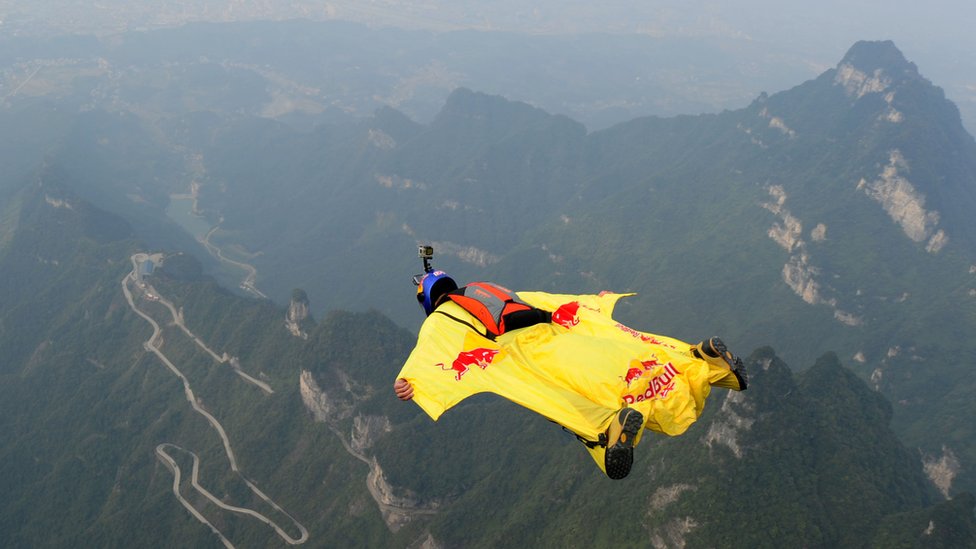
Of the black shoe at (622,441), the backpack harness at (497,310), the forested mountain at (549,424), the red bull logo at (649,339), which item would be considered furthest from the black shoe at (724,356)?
the forested mountain at (549,424)

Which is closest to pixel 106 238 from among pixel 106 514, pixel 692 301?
pixel 106 514

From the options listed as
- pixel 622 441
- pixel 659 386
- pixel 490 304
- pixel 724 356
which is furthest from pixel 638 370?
pixel 490 304

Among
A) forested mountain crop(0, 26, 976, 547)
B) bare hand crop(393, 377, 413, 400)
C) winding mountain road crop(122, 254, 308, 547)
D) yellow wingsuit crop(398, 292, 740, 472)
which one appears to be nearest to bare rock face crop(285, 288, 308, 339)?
forested mountain crop(0, 26, 976, 547)

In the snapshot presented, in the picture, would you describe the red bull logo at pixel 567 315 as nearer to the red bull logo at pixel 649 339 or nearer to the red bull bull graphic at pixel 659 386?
the red bull logo at pixel 649 339

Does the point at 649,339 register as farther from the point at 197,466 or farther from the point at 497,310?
the point at 197,466

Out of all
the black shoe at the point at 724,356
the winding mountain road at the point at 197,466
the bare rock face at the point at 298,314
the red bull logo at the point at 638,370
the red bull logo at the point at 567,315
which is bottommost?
the winding mountain road at the point at 197,466

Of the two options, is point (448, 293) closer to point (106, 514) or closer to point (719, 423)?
point (719, 423)

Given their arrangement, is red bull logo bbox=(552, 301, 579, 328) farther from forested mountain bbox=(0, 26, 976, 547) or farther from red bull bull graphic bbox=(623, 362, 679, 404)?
forested mountain bbox=(0, 26, 976, 547)
